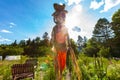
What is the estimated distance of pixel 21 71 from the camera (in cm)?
1009

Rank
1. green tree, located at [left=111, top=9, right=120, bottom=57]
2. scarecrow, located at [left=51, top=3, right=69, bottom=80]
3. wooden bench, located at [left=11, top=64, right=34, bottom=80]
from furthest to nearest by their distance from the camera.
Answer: green tree, located at [left=111, top=9, right=120, bottom=57] < wooden bench, located at [left=11, top=64, right=34, bottom=80] < scarecrow, located at [left=51, top=3, right=69, bottom=80]

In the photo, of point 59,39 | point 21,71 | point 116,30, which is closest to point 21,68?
point 21,71

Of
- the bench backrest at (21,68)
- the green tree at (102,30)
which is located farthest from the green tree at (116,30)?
the bench backrest at (21,68)

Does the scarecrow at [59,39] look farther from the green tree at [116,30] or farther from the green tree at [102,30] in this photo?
the green tree at [102,30]

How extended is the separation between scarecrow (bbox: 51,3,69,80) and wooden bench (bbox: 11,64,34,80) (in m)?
8.04

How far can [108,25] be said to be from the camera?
2501 inches

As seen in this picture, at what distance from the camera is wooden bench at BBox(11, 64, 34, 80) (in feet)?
30.7

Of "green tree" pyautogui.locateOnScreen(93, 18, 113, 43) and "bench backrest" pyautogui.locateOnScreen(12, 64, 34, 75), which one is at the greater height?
"green tree" pyautogui.locateOnScreen(93, 18, 113, 43)

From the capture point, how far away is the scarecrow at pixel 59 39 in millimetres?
1459

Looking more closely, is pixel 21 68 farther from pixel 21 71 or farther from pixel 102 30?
pixel 102 30

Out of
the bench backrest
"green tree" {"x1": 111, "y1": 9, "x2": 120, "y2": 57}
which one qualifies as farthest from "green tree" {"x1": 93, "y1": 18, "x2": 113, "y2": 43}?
the bench backrest

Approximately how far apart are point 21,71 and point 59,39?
8.90 m

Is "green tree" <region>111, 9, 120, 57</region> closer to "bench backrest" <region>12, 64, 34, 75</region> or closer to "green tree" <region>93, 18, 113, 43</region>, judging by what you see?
Answer: "green tree" <region>93, 18, 113, 43</region>

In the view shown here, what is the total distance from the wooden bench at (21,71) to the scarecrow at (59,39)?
8.04 m
